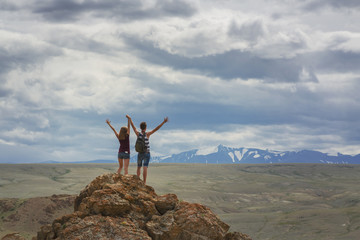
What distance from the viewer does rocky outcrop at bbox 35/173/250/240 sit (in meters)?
15.3

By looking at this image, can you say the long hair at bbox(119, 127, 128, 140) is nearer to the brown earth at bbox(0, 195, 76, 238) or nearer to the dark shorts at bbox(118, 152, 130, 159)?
the dark shorts at bbox(118, 152, 130, 159)

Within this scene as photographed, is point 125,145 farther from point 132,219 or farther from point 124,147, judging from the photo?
point 132,219

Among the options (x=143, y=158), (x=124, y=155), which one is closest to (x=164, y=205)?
(x=143, y=158)

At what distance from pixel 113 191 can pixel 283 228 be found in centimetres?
5388

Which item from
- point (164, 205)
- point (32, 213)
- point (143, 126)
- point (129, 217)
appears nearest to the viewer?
point (129, 217)

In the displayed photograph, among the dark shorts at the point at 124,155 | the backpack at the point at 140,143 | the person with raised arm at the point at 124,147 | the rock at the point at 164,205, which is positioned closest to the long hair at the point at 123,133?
the person with raised arm at the point at 124,147

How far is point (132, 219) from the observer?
53.6 feet

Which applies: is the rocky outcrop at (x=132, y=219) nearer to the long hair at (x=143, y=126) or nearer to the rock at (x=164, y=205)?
the rock at (x=164, y=205)

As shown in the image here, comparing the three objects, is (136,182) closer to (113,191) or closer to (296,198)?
(113,191)

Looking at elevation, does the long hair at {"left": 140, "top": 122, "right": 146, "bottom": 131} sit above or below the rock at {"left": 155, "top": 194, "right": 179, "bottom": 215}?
above

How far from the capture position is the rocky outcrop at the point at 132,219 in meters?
15.3

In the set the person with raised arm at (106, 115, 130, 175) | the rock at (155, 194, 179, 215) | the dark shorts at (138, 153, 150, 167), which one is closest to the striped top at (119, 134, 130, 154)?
the person with raised arm at (106, 115, 130, 175)

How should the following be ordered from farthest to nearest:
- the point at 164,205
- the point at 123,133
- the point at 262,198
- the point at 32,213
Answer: the point at 262,198
the point at 32,213
the point at 123,133
the point at 164,205

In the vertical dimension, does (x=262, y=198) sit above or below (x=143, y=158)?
below
